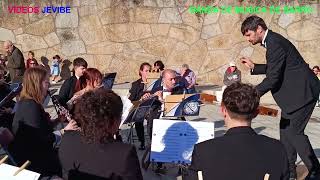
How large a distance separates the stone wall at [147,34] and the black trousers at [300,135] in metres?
8.81

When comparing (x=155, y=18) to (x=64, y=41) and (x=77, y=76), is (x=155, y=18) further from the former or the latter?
(x=77, y=76)

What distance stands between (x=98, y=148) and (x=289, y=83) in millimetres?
2521

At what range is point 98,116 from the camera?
2.68 m

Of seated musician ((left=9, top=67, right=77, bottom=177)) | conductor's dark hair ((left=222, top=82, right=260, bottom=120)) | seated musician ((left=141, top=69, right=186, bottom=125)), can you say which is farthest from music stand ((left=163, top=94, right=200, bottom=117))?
conductor's dark hair ((left=222, top=82, right=260, bottom=120))

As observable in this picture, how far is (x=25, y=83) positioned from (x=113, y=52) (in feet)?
31.0

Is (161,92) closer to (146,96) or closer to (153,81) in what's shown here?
(146,96)

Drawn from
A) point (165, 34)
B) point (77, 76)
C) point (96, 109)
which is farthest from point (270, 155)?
point (165, 34)

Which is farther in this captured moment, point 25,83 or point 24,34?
point 24,34

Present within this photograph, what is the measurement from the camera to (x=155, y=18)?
44.1ft

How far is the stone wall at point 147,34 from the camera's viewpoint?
44.0ft

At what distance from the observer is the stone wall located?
1340 cm

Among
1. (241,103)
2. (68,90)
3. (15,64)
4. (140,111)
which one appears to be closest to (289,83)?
(140,111)

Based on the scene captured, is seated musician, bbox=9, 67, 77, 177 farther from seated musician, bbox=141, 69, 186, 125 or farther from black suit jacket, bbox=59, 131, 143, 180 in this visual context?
seated musician, bbox=141, 69, 186, 125

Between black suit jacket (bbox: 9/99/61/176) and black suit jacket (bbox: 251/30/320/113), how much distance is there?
204cm
